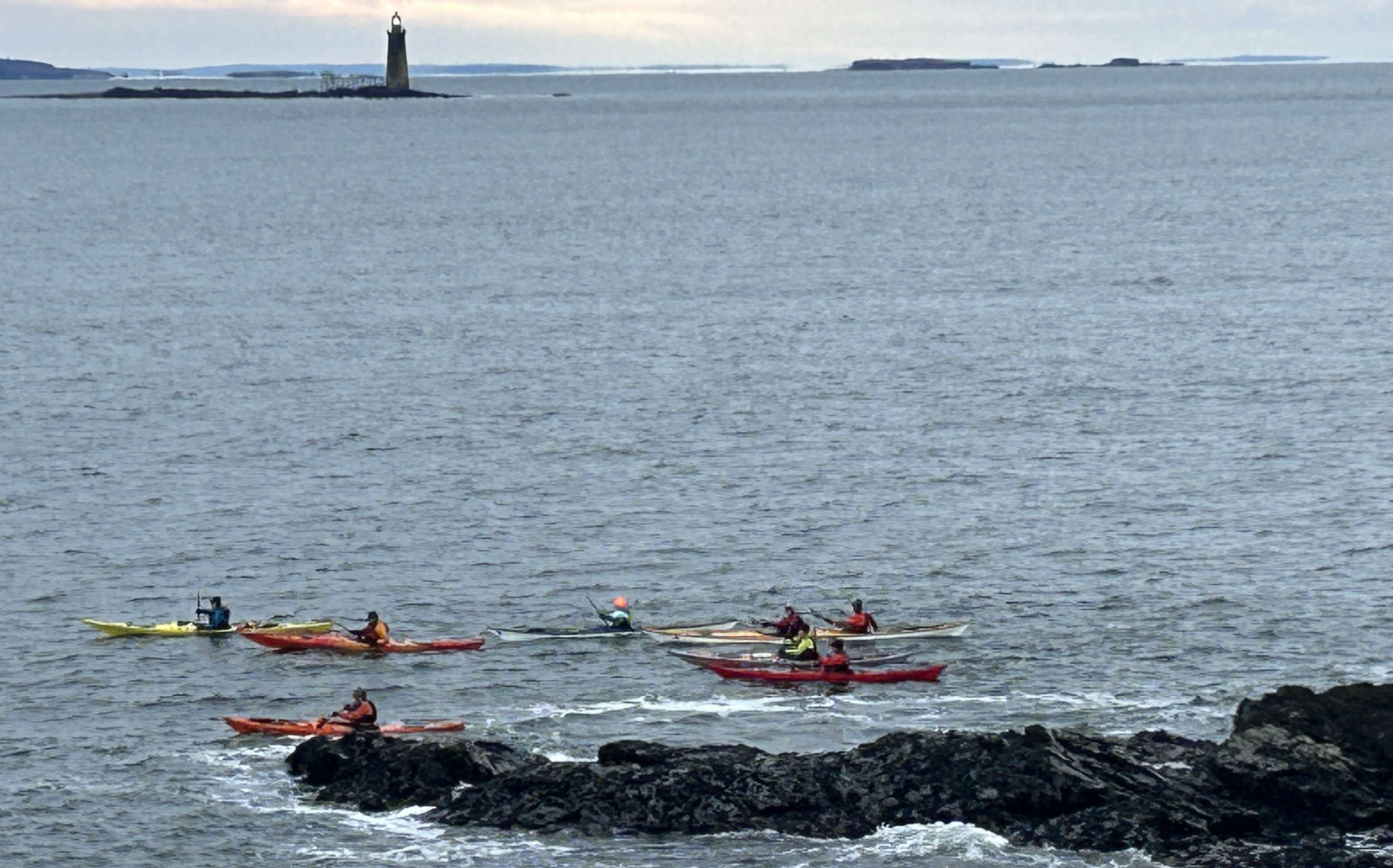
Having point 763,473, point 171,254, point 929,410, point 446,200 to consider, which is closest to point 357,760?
point 763,473

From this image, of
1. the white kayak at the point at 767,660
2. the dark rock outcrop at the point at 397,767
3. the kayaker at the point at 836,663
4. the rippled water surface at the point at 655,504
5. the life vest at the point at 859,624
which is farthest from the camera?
the life vest at the point at 859,624

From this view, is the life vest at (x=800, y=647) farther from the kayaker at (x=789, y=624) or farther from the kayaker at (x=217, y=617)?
the kayaker at (x=217, y=617)

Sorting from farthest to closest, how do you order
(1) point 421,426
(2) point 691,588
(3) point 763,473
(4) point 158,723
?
(1) point 421,426 < (3) point 763,473 < (2) point 691,588 < (4) point 158,723

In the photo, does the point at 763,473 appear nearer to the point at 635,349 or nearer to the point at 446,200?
the point at 635,349

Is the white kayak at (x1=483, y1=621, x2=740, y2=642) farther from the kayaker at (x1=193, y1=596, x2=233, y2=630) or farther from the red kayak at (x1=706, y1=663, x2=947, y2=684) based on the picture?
the kayaker at (x1=193, y1=596, x2=233, y2=630)

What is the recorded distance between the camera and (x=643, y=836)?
4100cm

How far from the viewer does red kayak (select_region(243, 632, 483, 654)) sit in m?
54.3

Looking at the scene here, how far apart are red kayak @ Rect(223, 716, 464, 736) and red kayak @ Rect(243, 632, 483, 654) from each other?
6348 mm

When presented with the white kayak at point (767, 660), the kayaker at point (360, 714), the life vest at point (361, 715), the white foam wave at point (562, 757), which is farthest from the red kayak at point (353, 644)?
Answer: the white foam wave at point (562, 757)

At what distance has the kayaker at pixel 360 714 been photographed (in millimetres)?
46062

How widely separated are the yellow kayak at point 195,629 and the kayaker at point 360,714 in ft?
29.7

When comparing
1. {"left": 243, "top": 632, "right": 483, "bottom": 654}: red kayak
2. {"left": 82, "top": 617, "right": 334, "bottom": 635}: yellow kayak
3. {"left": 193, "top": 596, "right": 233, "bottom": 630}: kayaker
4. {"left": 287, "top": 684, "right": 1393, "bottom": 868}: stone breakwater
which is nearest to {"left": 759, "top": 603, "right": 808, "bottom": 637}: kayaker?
{"left": 243, "top": 632, "right": 483, "bottom": 654}: red kayak

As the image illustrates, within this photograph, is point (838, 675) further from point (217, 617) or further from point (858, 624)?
point (217, 617)

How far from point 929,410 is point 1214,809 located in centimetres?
4630
